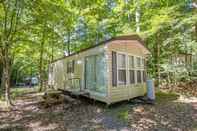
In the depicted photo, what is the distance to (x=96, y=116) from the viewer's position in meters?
7.16

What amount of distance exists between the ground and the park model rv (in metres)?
0.77

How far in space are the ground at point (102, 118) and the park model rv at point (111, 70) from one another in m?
0.77

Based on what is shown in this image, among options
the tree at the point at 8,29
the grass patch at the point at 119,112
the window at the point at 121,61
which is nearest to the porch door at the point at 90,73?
the window at the point at 121,61

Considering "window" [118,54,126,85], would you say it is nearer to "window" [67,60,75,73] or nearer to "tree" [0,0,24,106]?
"window" [67,60,75,73]

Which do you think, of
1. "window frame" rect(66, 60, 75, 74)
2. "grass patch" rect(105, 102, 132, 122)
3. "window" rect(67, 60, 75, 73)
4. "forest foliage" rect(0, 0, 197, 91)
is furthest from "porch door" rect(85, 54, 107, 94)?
"forest foliage" rect(0, 0, 197, 91)

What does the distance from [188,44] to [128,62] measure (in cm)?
633

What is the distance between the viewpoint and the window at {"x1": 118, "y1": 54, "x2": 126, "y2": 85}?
29.7 ft

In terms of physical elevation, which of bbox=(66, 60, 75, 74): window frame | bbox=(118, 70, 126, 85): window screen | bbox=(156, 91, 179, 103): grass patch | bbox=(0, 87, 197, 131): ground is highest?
bbox=(66, 60, 75, 74): window frame

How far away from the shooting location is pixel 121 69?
9.22 meters

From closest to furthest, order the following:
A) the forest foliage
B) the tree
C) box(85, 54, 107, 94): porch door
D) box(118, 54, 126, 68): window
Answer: box(85, 54, 107, 94): porch door → box(118, 54, 126, 68): window → the tree → the forest foliage

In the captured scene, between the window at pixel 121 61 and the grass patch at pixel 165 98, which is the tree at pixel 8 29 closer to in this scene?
the window at pixel 121 61

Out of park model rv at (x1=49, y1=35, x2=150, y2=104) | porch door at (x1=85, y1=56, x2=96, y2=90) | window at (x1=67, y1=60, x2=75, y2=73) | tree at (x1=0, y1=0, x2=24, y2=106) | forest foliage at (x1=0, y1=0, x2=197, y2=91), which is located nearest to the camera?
park model rv at (x1=49, y1=35, x2=150, y2=104)

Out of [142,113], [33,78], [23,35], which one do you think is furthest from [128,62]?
[33,78]

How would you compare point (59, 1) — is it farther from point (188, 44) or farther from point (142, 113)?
point (188, 44)
